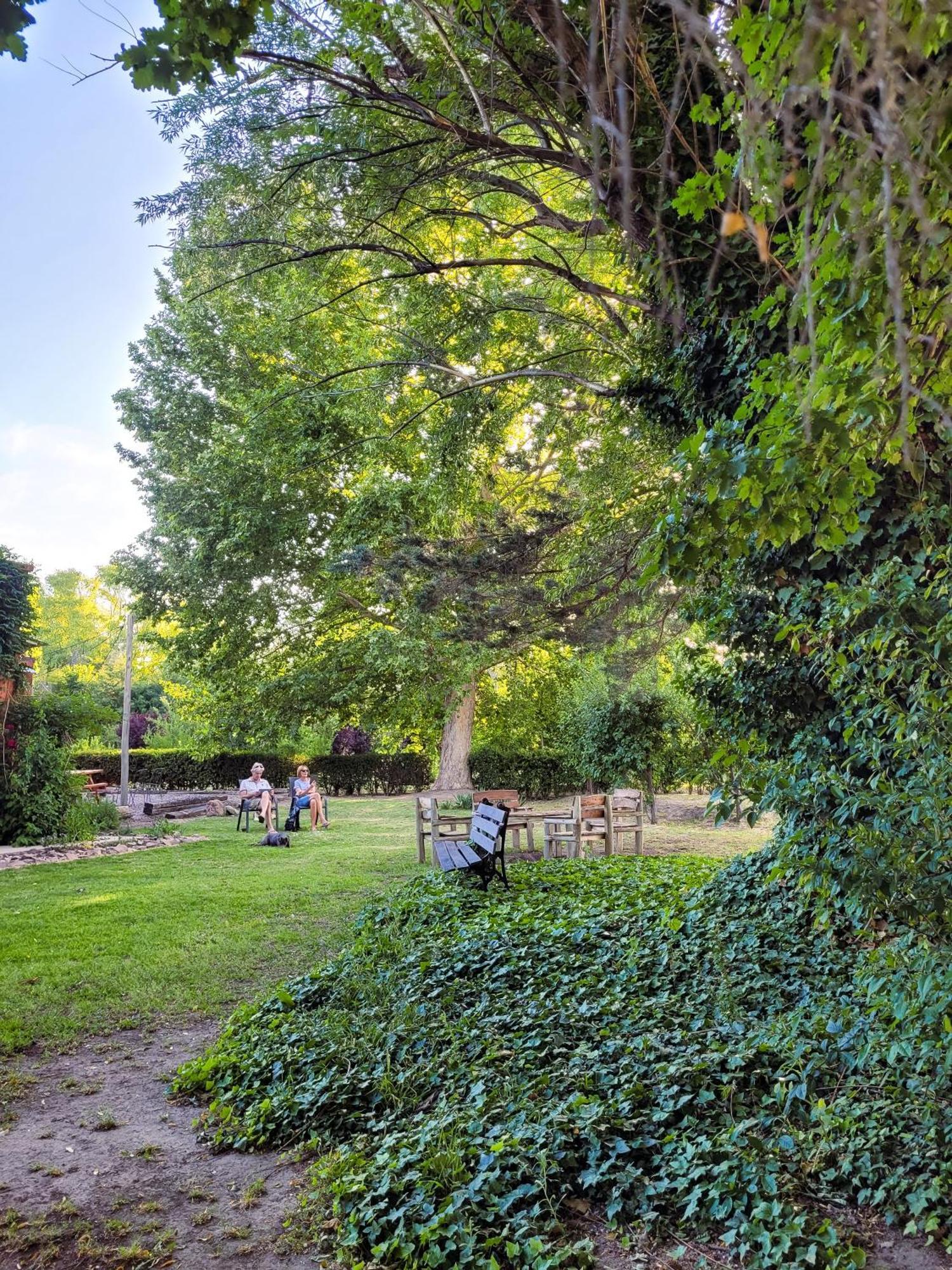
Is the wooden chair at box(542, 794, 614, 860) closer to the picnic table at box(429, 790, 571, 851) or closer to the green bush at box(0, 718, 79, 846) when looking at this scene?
the picnic table at box(429, 790, 571, 851)

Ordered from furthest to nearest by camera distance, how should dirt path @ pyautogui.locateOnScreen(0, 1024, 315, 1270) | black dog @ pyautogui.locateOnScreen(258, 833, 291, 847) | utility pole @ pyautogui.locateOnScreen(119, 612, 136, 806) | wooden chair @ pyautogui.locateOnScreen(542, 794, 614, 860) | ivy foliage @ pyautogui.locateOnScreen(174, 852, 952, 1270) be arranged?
utility pole @ pyautogui.locateOnScreen(119, 612, 136, 806), black dog @ pyautogui.locateOnScreen(258, 833, 291, 847), wooden chair @ pyautogui.locateOnScreen(542, 794, 614, 860), dirt path @ pyautogui.locateOnScreen(0, 1024, 315, 1270), ivy foliage @ pyautogui.locateOnScreen(174, 852, 952, 1270)

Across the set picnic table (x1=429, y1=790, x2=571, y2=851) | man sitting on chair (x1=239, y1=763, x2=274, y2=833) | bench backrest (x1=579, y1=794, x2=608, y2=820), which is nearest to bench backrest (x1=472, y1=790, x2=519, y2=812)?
picnic table (x1=429, y1=790, x2=571, y2=851)

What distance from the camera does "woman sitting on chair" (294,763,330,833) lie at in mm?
16188

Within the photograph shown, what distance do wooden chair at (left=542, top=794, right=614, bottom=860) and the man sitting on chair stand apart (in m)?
6.25

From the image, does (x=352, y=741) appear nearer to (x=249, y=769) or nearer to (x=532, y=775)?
(x=249, y=769)

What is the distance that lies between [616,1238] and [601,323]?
A: 855cm

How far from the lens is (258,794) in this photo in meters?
16.7

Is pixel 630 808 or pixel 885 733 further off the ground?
pixel 885 733

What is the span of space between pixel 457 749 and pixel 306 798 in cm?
554

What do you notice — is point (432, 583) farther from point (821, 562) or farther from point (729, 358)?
point (821, 562)

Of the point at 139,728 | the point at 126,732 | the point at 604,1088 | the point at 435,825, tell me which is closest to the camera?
the point at 604,1088

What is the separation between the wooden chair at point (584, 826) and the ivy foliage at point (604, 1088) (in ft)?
16.2

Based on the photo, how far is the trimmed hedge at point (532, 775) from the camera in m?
21.1

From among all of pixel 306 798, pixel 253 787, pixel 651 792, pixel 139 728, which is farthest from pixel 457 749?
pixel 139 728
